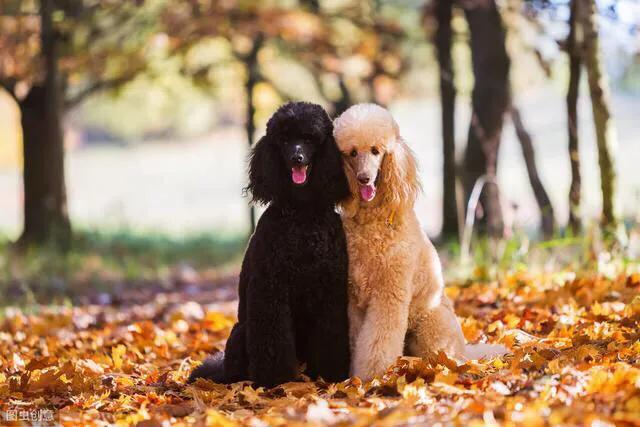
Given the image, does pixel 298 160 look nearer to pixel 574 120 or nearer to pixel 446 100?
pixel 574 120

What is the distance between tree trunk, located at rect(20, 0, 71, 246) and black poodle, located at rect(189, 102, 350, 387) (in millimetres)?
8812

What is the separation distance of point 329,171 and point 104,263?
8.18 metres

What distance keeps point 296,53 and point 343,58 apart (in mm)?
845

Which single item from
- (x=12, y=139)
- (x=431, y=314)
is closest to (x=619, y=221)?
(x=431, y=314)

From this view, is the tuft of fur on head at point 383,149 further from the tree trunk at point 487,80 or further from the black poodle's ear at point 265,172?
the tree trunk at point 487,80

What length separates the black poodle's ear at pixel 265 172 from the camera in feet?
12.7

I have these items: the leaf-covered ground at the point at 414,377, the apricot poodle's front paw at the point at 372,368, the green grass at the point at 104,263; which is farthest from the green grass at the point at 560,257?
the green grass at the point at 104,263

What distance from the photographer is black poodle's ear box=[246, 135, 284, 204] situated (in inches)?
152

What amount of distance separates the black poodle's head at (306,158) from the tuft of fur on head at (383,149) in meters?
0.06

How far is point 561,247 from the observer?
744 cm

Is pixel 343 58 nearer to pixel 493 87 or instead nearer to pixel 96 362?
pixel 493 87

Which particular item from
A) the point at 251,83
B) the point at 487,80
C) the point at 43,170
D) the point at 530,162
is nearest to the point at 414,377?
the point at 487,80

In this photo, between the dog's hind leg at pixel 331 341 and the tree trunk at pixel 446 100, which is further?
the tree trunk at pixel 446 100

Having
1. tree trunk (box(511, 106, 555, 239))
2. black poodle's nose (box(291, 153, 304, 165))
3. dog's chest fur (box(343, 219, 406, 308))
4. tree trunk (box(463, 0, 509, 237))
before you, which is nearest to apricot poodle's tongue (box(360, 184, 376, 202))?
dog's chest fur (box(343, 219, 406, 308))
